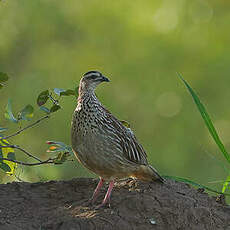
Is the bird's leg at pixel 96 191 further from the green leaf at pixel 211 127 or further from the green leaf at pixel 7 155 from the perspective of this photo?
the green leaf at pixel 211 127

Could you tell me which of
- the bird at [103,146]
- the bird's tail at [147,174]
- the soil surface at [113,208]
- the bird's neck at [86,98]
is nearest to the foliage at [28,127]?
the bird at [103,146]

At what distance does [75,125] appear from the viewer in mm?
6672

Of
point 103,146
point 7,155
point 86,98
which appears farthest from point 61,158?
point 86,98

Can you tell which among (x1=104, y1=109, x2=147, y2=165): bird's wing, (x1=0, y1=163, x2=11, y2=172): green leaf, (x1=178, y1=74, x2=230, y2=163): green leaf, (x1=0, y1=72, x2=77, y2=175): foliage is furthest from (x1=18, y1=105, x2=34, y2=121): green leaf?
(x1=178, y1=74, x2=230, y2=163): green leaf

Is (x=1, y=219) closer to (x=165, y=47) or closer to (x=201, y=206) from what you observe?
(x=201, y=206)

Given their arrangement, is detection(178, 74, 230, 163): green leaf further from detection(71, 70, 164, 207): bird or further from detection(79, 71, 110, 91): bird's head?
detection(79, 71, 110, 91): bird's head

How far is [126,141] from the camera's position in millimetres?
6820

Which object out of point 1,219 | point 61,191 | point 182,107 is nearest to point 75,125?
point 61,191

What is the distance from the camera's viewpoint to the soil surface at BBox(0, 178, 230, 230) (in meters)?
5.98

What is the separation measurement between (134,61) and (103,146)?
7.75 meters

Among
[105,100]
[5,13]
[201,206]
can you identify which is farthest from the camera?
[5,13]

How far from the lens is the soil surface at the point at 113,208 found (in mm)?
5980

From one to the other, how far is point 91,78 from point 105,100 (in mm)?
5997

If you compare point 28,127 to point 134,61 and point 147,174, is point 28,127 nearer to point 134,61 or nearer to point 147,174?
point 147,174
